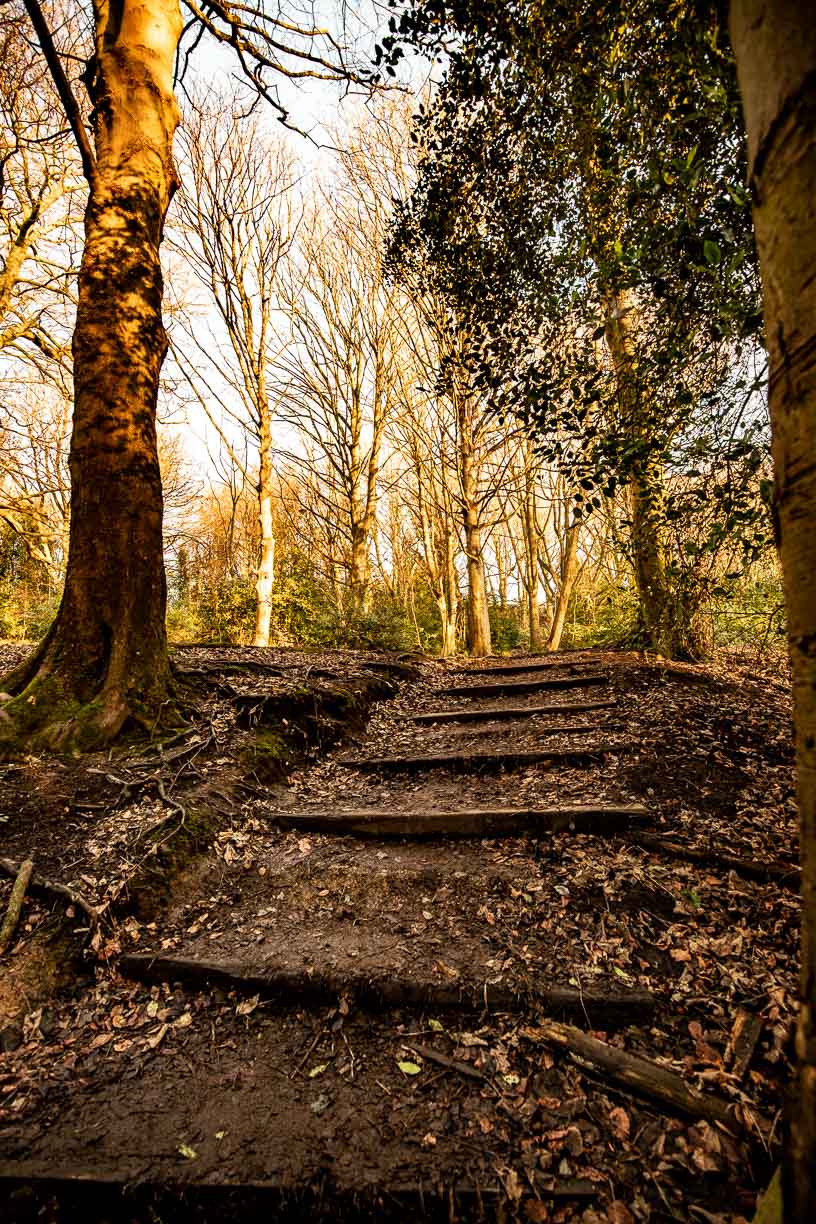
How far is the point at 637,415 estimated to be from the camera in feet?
13.0

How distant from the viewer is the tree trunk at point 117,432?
356 centimetres

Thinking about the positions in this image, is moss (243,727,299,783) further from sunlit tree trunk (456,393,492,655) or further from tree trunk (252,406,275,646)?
sunlit tree trunk (456,393,492,655)

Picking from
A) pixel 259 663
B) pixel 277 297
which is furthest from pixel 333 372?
pixel 259 663

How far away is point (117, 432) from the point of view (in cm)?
371

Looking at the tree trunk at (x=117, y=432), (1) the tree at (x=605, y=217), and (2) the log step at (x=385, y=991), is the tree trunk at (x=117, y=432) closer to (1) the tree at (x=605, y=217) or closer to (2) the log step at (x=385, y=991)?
(2) the log step at (x=385, y=991)

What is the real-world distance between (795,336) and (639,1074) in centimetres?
201

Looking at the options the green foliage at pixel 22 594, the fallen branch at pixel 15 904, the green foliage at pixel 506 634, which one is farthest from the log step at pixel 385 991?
the green foliage at pixel 506 634

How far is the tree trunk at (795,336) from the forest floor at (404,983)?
0.92m

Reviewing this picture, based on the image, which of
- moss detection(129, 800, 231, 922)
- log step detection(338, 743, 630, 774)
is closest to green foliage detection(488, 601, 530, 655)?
log step detection(338, 743, 630, 774)

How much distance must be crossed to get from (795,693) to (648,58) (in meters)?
4.46

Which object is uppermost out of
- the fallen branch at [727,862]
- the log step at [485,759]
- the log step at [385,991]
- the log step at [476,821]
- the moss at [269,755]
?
the moss at [269,755]

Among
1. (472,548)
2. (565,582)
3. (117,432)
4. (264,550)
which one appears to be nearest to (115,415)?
(117,432)

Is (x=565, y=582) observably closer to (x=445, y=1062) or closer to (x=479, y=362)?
(x=479, y=362)

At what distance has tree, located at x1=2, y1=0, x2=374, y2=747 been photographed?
3.56m
